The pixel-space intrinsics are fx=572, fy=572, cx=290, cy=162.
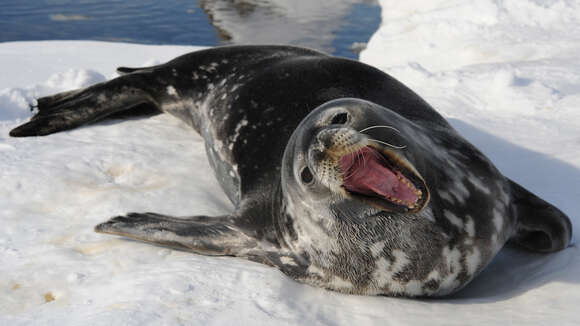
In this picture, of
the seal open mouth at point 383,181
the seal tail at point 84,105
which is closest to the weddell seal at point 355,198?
the seal open mouth at point 383,181

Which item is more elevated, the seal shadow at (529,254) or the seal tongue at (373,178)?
the seal tongue at (373,178)

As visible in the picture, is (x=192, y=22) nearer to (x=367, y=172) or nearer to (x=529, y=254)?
(x=529, y=254)

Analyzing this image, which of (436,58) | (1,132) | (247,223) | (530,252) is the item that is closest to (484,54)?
(436,58)

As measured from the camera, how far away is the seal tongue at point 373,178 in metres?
1.49

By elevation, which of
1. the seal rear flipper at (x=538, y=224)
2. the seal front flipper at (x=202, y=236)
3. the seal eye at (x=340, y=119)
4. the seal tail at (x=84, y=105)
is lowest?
the seal tail at (x=84, y=105)

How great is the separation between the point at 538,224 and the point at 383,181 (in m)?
0.86

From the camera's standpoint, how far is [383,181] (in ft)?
4.93

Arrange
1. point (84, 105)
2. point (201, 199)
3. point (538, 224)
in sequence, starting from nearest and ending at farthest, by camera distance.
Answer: point (538, 224) → point (201, 199) → point (84, 105)

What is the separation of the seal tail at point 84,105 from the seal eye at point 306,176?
2122 mm

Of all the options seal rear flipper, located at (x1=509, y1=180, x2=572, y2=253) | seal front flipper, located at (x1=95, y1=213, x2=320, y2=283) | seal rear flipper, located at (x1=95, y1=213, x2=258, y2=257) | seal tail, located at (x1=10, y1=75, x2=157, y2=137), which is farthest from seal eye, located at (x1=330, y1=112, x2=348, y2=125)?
seal tail, located at (x1=10, y1=75, x2=157, y2=137)

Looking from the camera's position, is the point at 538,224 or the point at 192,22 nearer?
the point at 538,224

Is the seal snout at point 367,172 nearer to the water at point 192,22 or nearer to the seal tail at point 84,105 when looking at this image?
the seal tail at point 84,105

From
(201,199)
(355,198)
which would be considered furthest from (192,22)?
(355,198)

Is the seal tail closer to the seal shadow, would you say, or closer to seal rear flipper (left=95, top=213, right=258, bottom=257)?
seal rear flipper (left=95, top=213, right=258, bottom=257)
